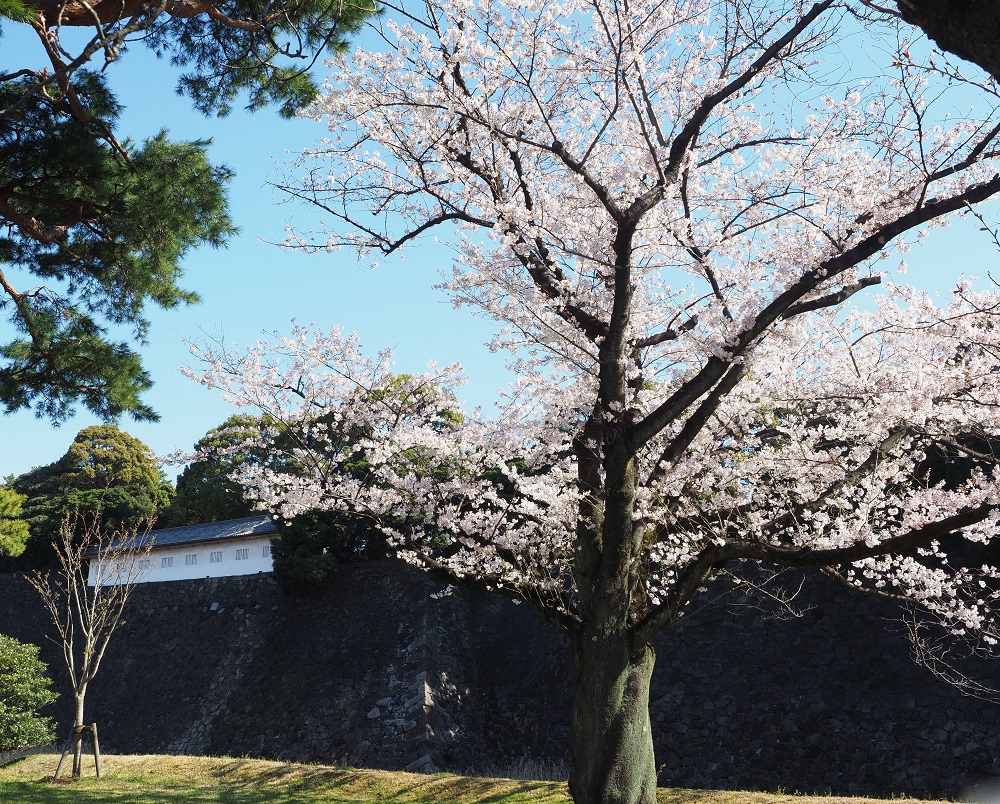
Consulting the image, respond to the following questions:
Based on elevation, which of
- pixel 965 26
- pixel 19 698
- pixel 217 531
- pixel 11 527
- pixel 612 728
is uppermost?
pixel 11 527

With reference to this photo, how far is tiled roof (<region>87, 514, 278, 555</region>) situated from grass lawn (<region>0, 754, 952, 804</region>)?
735 centimetres

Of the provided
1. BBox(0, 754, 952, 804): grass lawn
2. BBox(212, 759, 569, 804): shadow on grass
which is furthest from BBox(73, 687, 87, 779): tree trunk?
BBox(212, 759, 569, 804): shadow on grass

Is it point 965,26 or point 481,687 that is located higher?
point 965,26

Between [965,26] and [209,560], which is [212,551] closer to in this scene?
[209,560]

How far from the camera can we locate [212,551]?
18156mm

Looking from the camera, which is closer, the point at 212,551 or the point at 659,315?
the point at 659,315

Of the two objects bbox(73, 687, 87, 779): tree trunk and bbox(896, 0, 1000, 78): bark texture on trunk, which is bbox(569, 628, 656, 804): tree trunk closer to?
bbox(896, 0, 1000, 78): bark texture on trunk

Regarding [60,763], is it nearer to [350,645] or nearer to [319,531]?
[350,645]

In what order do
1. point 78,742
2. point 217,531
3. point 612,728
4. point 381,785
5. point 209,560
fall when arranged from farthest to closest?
point 217,531
point 209,560
point 78,742
point 381,785
point 612,728

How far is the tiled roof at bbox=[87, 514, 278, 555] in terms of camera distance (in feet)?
57.5

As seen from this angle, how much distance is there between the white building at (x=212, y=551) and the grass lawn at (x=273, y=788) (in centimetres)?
704

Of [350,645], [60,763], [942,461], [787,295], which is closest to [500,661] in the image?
[350,645]

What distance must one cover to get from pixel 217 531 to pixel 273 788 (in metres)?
10.3

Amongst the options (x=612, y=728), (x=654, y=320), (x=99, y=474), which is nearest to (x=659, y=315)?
(x=654, y=320)
